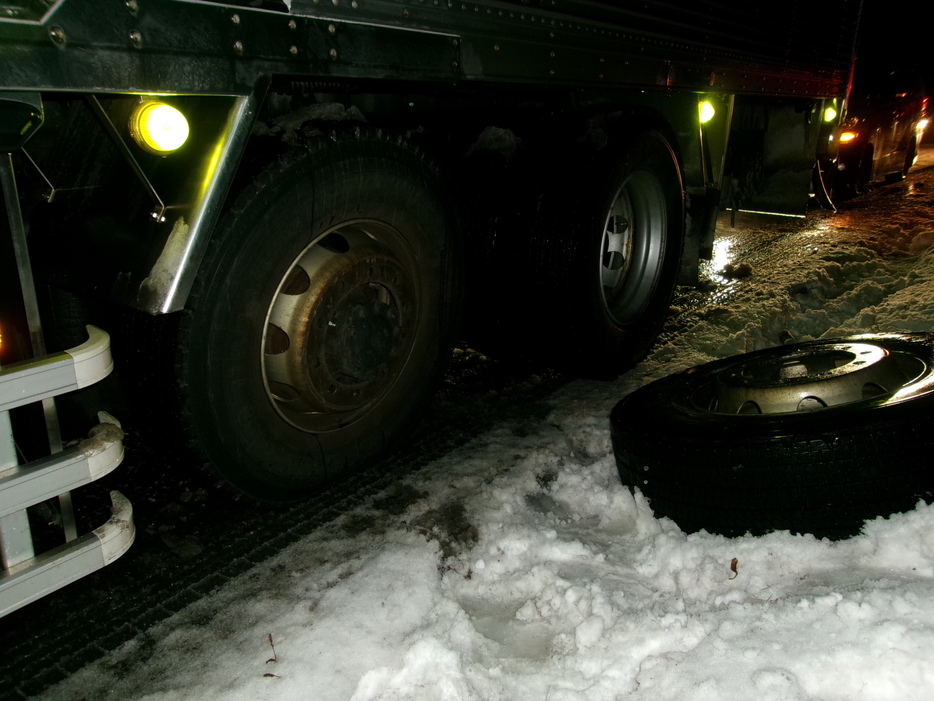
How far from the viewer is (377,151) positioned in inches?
84.7

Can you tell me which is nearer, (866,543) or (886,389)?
(866,543)

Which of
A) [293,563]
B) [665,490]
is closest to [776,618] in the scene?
[665,490]

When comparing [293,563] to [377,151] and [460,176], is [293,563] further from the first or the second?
[460,176]

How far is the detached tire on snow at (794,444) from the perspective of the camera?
182 centimetres

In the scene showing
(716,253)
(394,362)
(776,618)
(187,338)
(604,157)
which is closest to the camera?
(776,618)

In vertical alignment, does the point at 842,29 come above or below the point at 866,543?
above

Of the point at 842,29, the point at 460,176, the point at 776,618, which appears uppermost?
the point at 842,29

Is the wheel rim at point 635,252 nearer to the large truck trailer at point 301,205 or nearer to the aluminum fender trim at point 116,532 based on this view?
the large truck trailer at point 301,205

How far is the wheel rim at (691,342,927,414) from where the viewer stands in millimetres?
2303

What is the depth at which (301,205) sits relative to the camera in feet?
6.43

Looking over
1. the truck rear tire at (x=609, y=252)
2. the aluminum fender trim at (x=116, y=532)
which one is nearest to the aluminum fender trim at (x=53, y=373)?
the aluminum fender trim at (x=116, y=532)

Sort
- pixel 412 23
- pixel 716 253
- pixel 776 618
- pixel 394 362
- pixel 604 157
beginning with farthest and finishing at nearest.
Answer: pixel 716 253 → pixel 604 157 → pixel 394 362 → pixel 412 23 → pixel 776 618

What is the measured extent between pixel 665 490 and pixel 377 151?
4.81 feet

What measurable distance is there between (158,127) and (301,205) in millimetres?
451
